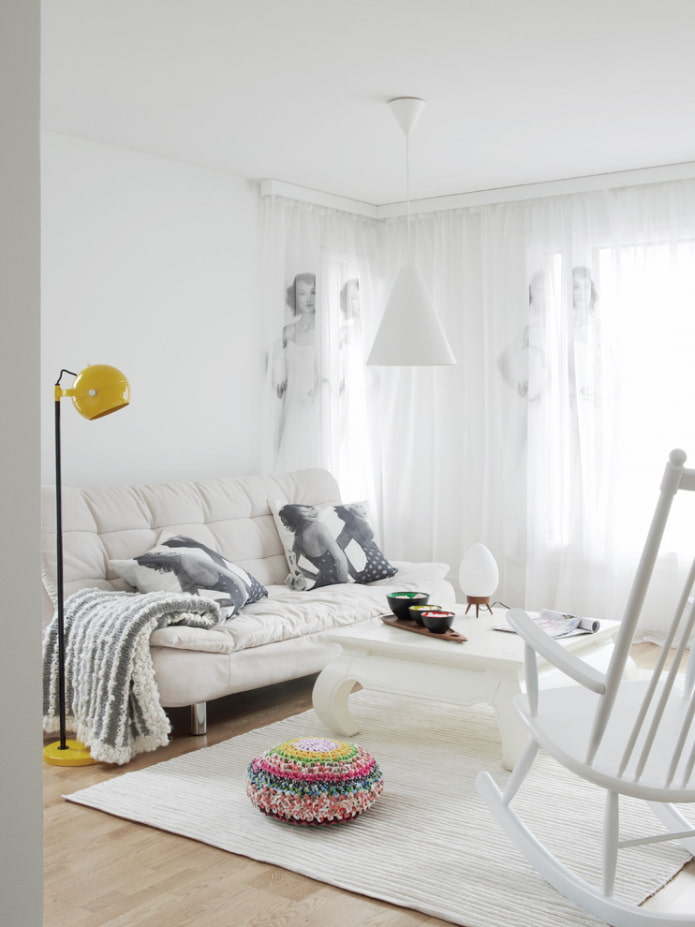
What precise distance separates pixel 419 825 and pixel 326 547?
2036 millimetres

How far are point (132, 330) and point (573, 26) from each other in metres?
2.45

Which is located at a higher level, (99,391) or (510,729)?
(99,391)

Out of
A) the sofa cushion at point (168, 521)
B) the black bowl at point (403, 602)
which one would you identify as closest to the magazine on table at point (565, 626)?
the black bowl at point (403, 602)

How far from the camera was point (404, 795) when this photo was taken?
303cm

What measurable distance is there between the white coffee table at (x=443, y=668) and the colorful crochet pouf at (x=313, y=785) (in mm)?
521

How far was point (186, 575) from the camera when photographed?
3830 millimetres

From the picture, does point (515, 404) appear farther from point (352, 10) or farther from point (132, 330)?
point (352, 10)

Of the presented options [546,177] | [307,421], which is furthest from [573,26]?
[307,421]

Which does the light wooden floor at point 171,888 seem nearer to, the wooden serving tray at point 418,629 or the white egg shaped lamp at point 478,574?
the wooden serving tray at point 418,629

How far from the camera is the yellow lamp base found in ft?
10.8

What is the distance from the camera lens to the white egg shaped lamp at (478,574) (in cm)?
377

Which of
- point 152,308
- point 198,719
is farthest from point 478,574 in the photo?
point 152,308

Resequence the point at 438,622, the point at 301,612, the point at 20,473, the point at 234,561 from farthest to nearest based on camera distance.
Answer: the point at 234,561 < the point at 301,612 < the point at 438,622 < the point at 20,473

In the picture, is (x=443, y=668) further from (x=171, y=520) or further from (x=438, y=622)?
(x=171, y=520)
